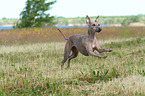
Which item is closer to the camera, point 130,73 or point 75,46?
point 130,73

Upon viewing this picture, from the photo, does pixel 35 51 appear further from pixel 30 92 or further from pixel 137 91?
pixel 137 91

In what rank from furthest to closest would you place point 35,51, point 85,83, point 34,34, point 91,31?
point 34,34
point 35,51
point 91,31
point 85,83

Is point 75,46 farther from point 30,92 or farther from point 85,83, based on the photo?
point 30,92

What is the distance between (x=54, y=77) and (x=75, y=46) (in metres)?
1.56

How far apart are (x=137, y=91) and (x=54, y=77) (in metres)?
2.06

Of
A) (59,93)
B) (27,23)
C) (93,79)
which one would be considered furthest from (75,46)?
(27,23)

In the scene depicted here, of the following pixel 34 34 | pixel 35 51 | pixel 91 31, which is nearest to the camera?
pixel 91 31

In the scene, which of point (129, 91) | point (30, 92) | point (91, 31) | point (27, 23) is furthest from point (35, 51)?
point (27, 23)

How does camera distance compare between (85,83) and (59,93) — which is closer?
(59,93)

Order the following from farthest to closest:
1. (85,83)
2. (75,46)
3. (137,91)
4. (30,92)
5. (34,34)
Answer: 1. (34,34)
2. (75,46)
3. (85,83)
4. (30,92)
5. (137,91)

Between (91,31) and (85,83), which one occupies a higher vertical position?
(91,31)

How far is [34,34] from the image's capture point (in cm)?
1515

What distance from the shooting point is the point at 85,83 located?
4.98 m

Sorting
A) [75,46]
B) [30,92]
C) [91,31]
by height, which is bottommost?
[30,92]
